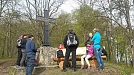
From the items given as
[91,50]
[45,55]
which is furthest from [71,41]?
[45,55]

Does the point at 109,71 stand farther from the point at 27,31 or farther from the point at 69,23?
the point at 69,23

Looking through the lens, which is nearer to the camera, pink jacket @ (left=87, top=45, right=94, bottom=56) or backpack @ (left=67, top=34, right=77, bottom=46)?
backpack @ (left=67, top=34, right=77, bottom=46)

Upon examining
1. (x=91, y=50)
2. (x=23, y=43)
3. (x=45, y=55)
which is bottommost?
(x=45, y=55)

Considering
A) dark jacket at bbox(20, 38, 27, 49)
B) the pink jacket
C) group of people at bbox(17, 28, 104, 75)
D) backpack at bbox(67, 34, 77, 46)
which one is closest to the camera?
group of people at bbox(17, 28, 104, 75)

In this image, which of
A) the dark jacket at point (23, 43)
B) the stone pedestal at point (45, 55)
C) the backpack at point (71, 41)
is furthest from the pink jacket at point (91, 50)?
the dark jacket at point (23, 43)

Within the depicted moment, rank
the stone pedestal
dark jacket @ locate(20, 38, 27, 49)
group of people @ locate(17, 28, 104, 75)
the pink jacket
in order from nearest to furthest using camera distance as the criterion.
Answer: group of people @ locate(17, 28, 104, 75), the pink jacket, dark jacket @ locate(20, 38, 27, 49), the stone pedestal

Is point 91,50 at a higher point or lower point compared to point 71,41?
lower

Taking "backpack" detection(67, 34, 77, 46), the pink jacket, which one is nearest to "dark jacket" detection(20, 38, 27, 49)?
"backpack" detection(67, 34, 77, 46)

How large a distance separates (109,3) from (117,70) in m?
14.0

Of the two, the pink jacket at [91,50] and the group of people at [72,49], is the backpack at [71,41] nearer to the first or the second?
the group of people at [72,49]

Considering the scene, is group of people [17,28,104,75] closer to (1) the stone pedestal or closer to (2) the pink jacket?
(2) the pink jacket

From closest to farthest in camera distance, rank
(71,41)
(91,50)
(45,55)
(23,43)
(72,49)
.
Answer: (71,41) < (72,49) < (91,50) < (23,43) < (45,55)

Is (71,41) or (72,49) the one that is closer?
(71,41)

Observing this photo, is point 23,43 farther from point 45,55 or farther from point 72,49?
point 72,49
